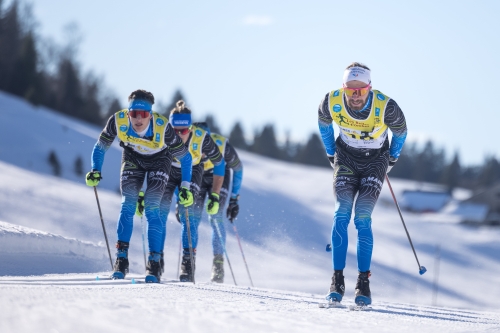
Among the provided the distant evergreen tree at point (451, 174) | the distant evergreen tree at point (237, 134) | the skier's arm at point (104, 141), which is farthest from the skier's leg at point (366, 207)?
the distant evergreen tree at point (451, 174)

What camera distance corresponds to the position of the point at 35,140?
1566 inches

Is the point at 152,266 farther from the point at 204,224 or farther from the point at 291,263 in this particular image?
the point at 291,263

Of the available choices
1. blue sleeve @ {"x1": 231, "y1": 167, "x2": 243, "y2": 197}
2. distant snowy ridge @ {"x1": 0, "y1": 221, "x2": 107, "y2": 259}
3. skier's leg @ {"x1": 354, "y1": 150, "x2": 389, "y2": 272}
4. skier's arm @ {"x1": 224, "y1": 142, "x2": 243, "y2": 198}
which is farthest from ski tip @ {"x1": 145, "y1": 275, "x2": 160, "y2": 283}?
blue sleeve @ {"x1": 231, "y1": 167, "x2": 243, "y2": 197}

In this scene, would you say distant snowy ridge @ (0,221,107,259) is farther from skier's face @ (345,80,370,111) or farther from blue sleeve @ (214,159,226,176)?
skier's face @ (345,80,370,111)

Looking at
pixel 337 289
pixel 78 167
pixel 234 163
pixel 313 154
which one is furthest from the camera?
pixel 313 154

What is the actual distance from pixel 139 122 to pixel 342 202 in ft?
7.35

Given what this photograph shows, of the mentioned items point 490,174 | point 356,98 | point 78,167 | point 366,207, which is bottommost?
point 366,207

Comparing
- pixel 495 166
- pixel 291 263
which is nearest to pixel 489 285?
pixel 291 263

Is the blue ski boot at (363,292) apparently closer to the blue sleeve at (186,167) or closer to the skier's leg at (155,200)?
the skier's leg at (155,200)

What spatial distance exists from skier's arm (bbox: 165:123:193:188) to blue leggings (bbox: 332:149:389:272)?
5.94 ft

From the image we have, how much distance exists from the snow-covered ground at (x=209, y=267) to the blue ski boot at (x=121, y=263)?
Answer: 30cm

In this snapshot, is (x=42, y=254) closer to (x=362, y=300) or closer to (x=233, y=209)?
(x=233, y=209)

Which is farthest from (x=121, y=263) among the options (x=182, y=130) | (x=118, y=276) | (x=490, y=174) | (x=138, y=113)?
(x=490, y=174)

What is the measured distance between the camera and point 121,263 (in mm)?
6902
